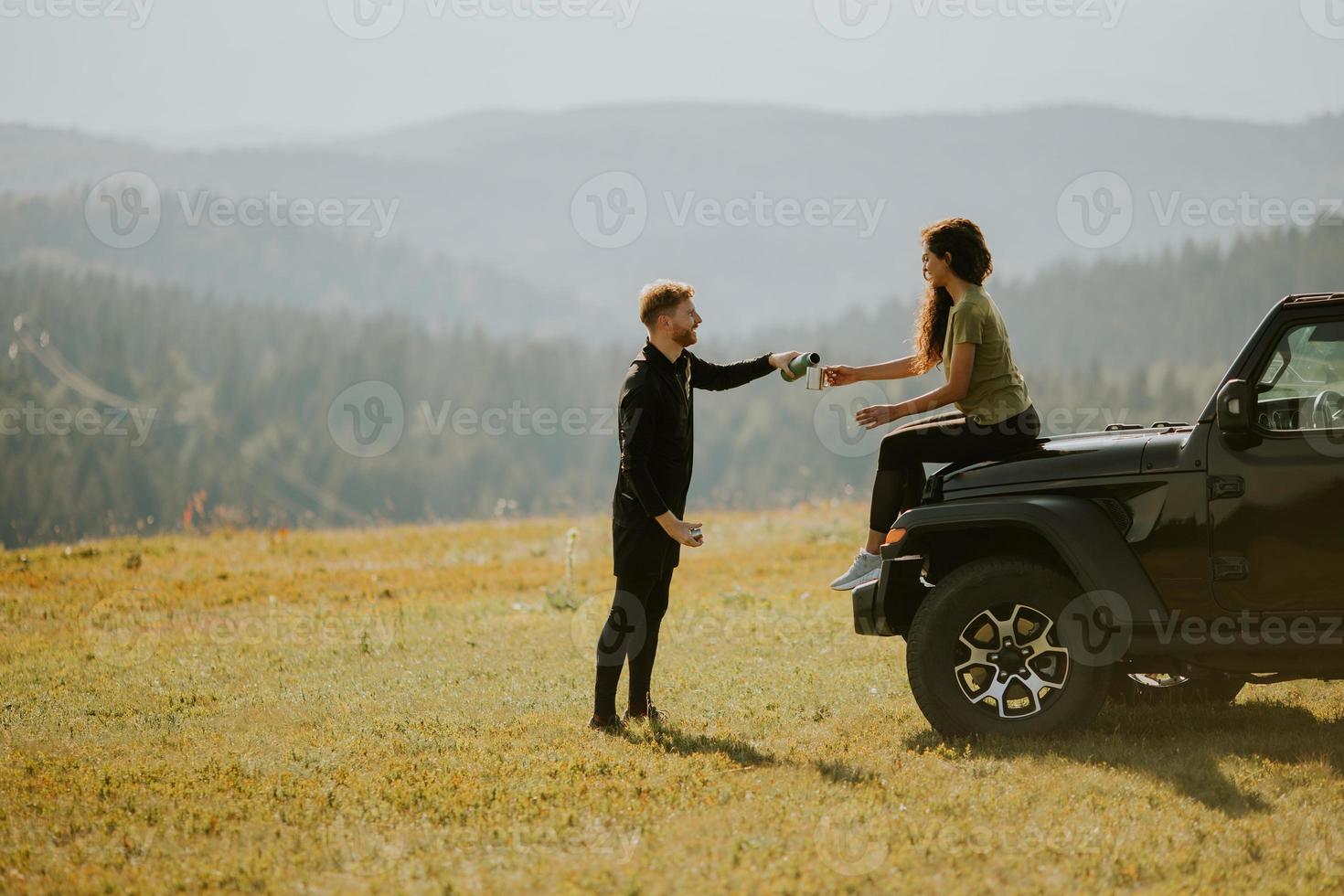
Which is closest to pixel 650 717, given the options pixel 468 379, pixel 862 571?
→ pixel 862 571

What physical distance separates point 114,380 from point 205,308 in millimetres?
30314

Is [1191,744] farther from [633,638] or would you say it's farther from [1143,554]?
[633,638]

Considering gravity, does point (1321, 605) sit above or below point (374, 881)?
above

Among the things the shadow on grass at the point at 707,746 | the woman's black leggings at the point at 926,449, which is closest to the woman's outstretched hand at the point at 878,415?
the woman's black leggings at the point at 926,449

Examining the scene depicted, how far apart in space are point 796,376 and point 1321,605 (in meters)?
3.16

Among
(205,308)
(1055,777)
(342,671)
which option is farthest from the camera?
(205,308)

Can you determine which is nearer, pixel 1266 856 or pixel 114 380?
pixel 1266 856

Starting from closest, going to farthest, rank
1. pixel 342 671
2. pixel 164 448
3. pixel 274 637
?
pixel 342 671
pixel 274 637
pixel 164 448

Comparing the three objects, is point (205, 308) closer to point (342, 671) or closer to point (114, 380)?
point (114, 380)

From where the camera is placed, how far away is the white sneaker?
7.21 metres

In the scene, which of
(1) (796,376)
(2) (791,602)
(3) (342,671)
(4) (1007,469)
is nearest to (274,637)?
(3) (342,671)

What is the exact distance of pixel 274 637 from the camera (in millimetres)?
11625

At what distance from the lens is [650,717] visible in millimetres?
7836

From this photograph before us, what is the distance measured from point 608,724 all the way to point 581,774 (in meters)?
1.18
